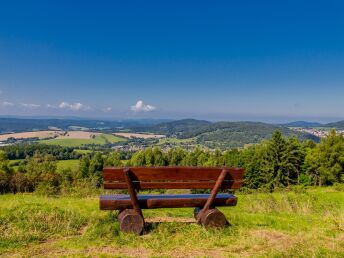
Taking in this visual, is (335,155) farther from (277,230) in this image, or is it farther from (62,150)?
(62,150)

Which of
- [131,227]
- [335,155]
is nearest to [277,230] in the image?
[131,227]

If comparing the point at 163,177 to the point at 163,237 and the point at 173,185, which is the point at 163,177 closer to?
the point at 173,185

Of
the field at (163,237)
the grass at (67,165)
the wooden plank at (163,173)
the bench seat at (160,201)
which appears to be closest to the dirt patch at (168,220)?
the field at (163,237)

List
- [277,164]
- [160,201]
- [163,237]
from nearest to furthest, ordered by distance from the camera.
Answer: [163,237] < [160,201] < [277,164]

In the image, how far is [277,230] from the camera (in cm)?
665

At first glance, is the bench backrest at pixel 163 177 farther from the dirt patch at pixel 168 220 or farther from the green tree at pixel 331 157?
the green tree at pixel 331 157

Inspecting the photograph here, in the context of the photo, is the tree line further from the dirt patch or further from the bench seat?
the bench seat

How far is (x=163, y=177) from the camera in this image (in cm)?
648

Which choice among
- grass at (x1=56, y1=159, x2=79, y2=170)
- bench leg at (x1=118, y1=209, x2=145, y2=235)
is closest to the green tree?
bench leg at (x1=118, y1=209, x2=145, y2=235)

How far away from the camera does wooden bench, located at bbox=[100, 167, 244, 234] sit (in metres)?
6.25

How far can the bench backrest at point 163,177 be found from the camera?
20.7 feet

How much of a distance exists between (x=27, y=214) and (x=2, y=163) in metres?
51.8

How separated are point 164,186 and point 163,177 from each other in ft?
0.65

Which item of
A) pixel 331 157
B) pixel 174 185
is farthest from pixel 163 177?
pixel 331 157
